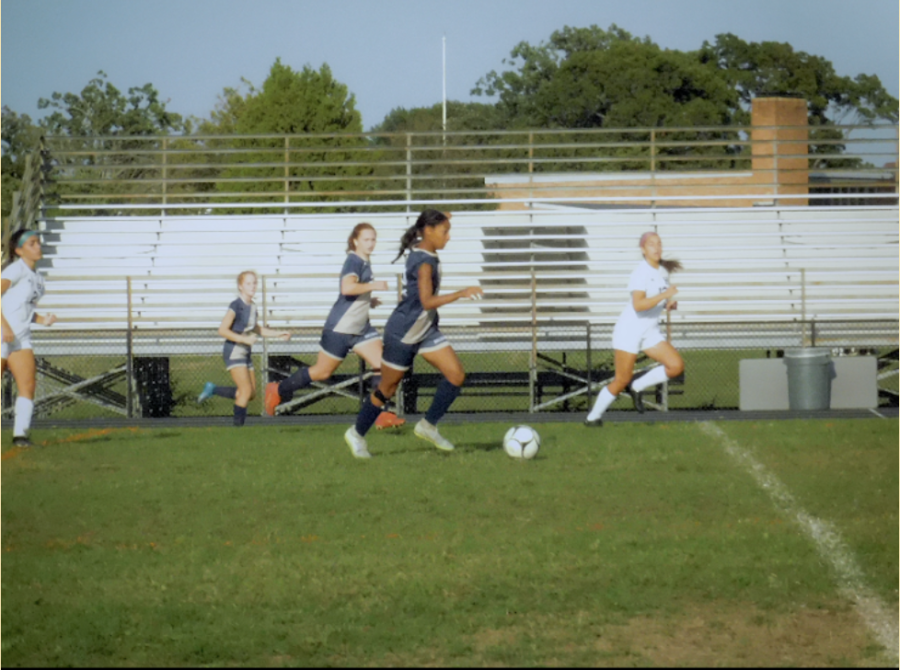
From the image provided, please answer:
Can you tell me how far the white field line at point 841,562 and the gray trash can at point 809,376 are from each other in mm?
6169

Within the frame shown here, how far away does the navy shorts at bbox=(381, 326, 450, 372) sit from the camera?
34.4 feet

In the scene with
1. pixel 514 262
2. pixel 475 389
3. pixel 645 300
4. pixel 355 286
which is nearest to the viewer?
pixel 355 286

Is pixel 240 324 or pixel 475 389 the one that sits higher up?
pixel 240 324

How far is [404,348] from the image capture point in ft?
34.4

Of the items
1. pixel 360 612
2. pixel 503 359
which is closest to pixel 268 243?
pixel 503 359

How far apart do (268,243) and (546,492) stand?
14.2 m

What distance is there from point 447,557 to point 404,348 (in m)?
3.73

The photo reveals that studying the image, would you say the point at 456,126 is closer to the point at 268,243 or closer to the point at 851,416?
the point at 268,243

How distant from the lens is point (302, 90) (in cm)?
4119

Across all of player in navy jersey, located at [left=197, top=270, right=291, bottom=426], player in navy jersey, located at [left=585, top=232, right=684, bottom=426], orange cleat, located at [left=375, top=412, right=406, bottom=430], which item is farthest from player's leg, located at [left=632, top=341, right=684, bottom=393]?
player in navy jersey, located at [left=197, top=270, right=291, bottom=426]

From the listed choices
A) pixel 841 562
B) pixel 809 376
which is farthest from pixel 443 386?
pixel 809 376

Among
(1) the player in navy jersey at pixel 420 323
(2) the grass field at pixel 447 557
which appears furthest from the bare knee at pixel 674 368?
(1) the player in navy jersey at pixel 420 323

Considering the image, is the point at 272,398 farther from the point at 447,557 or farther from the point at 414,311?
the point at 447,557

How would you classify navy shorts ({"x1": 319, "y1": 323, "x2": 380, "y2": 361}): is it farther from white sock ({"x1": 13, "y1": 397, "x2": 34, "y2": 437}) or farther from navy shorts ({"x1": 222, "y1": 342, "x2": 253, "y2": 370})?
white sock ({"x1": 13, "y1": 397, "x2": 34, "y2": 437})
